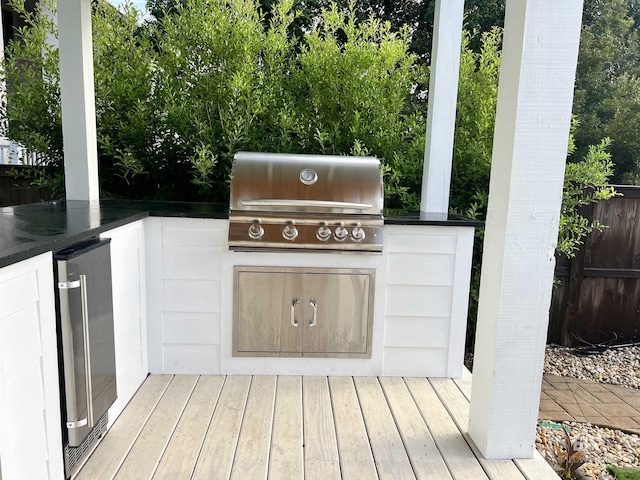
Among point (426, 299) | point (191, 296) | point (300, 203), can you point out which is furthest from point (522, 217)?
point (191, 296)

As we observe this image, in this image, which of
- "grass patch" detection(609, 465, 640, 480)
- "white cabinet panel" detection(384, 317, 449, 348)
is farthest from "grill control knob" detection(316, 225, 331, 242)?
"grass patch" detection(609, 465, 640, 480)

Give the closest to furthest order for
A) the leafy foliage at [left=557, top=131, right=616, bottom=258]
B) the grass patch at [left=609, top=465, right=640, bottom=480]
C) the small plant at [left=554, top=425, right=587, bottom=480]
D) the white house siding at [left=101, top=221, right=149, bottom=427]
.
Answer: the white house siding at [left=101, top=221, right=149, bottom=427]
the small plant at [left=554, top=425, right=587, bottom=480]
the grass patch at [left=609, top=465, right=640, bottom=480]
the leafy foliage at [left=557, top=131, right=616, bottom=258]

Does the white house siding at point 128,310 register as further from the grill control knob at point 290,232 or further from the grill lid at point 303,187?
the grill control knob at point 290,232

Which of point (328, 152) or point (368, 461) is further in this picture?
point (328, 152)

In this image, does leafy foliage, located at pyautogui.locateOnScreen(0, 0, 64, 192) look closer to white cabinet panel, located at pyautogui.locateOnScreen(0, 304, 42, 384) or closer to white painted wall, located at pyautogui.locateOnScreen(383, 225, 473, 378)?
white cabinet panel, located at pyautogui.locateOnScreen(0, 304, 42, 384)

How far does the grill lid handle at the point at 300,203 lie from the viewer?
2570 millimetres

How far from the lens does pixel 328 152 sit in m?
3.68

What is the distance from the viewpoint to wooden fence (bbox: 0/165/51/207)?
4.29 metres

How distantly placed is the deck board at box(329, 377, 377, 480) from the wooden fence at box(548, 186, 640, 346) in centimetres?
274

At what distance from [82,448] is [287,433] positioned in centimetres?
85

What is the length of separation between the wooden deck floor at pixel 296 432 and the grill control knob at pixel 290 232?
84cm

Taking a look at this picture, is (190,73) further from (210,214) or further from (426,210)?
(426,210)

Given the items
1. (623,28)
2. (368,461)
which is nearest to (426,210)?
(368,461)

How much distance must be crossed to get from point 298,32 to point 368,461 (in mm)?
5303
